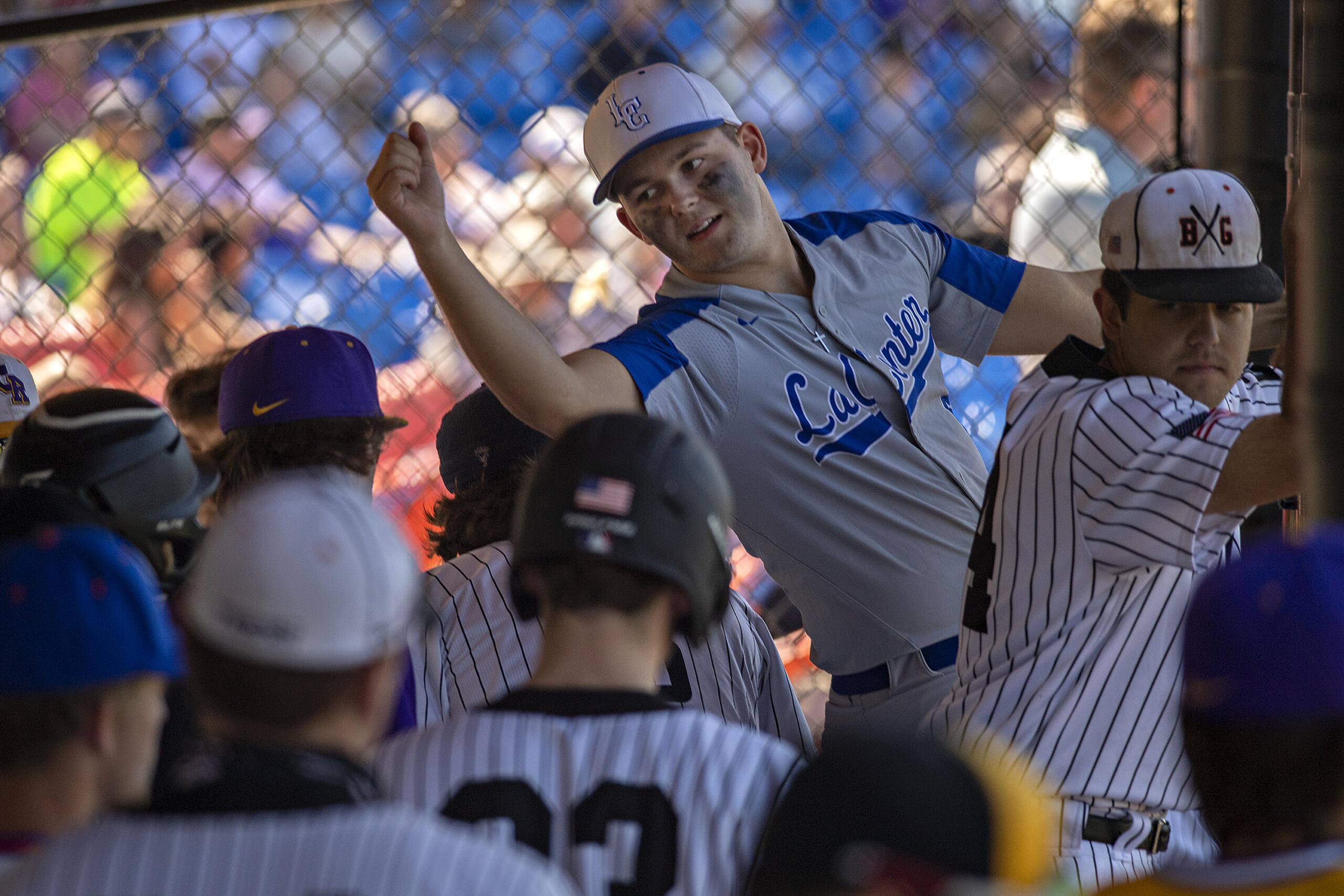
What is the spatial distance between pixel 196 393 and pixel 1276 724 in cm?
305

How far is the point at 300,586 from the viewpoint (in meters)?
1.19

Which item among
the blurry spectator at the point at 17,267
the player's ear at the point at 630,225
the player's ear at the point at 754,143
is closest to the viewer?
the player's ear at the point at 630,225

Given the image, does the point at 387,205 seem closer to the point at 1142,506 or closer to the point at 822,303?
the point at 822,303

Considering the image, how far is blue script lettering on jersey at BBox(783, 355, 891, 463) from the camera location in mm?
2773

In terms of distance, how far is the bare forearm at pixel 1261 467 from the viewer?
1.80m

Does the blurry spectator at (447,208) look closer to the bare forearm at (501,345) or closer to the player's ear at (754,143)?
the player's ear at (754,143)

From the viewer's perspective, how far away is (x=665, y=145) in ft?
9.55

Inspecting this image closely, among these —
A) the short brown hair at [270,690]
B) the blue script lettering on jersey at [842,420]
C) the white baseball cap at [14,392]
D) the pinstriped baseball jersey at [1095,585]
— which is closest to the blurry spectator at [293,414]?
the blue script lettering on jersey at [842,420]

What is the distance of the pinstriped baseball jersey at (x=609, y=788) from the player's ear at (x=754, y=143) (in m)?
1.90

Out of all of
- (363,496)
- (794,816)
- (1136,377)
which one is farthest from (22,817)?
(1136,377)

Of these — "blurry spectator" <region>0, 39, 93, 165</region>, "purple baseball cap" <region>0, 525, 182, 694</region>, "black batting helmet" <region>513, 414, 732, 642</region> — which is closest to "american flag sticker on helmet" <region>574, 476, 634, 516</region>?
"black batting helmet" <region>513, 414, 732, 642</region>

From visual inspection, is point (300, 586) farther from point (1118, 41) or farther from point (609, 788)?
point (1118, 41)

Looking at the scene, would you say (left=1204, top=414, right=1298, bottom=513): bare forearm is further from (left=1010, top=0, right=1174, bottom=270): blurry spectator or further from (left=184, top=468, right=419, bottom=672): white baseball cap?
(left=1010, top=0, right=1174, bottom=270): blurry spectator

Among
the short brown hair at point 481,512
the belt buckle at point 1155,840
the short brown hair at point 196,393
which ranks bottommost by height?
the belt buckle at point 1155,840
